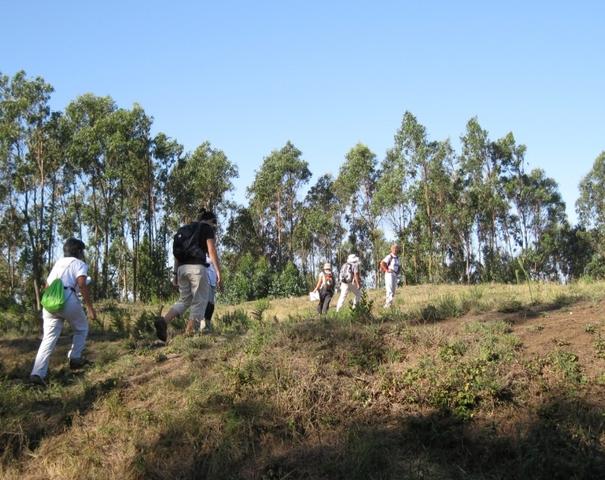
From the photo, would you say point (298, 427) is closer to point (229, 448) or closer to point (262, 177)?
point (229, 448)

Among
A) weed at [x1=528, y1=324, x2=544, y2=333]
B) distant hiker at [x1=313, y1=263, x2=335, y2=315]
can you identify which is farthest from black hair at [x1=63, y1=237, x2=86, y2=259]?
distant hiker at [x1=313, y1=263, x2=335, y2=315]

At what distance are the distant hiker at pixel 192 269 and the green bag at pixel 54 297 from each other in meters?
1.36

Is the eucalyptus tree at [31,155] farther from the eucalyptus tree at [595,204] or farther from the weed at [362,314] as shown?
the eucalyptus tree at [595,204]

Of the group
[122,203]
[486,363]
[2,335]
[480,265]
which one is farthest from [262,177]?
[486,363]

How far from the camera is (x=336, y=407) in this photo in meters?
5.71

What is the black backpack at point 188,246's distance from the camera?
7859mm

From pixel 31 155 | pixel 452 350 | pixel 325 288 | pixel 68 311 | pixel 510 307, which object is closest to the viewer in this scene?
pixel 452 350

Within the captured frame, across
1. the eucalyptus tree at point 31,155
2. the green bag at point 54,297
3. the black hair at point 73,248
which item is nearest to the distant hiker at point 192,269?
the black hair at point 73,248

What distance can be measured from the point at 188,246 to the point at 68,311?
173 centimetres

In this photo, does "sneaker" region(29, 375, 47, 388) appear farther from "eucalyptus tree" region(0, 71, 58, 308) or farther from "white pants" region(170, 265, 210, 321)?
"eucalyptus tree" region(0, 71, 58, 308)

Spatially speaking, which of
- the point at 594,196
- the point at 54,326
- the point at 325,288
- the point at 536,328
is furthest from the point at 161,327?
the point at 594,196

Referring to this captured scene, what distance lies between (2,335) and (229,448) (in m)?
5.53

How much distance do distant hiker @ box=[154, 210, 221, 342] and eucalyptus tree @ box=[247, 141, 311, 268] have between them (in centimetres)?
4330

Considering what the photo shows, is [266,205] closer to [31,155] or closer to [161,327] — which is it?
[31,155]
